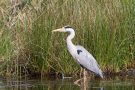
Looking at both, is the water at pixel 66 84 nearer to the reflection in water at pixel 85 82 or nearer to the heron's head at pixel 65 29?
the reflection in water at pixel 85 82

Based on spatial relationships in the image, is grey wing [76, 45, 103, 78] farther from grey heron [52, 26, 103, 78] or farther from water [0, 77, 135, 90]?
water [0, 77, 135, 90]

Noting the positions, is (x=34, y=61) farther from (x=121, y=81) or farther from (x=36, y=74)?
(x=121, y=81)

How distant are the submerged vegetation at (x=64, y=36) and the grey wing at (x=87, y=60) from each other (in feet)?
1.03

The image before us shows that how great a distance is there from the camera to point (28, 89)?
10.5 m

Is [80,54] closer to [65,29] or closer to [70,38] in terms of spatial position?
[70,38]

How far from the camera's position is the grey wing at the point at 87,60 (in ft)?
38.3

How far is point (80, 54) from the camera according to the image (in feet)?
39.8

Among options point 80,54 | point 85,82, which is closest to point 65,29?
point 80,54

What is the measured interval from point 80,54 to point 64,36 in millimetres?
893

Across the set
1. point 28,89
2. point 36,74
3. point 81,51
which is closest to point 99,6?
point 81,51

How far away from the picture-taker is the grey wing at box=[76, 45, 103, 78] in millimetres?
11688

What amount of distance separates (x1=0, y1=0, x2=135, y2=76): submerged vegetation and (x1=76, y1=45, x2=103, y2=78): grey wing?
315mm

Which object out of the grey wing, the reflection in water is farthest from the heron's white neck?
the reflection in water

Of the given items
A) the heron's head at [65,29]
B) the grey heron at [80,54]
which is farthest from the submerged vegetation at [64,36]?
the heron's head at [65,29]
